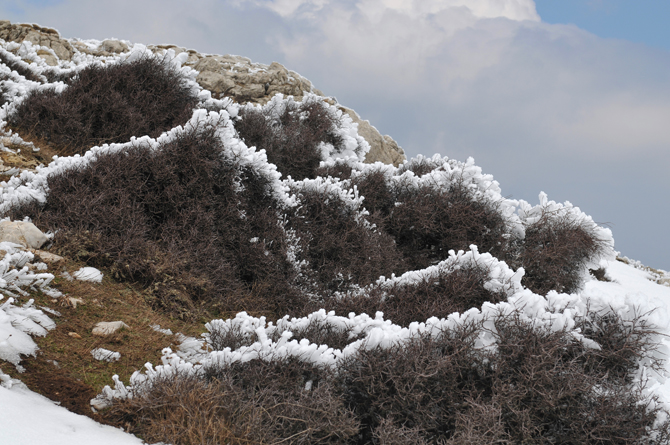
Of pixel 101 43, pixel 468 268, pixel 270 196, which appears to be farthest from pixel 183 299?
pixel 101 43

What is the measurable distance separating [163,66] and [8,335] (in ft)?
29.9

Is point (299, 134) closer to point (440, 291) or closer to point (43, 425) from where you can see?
point (440, 291)

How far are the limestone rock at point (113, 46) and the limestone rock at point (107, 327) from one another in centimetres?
2180

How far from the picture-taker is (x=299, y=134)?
11.9m

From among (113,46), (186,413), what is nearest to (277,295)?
(186,413)

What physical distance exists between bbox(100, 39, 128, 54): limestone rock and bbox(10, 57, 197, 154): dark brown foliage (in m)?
13.3

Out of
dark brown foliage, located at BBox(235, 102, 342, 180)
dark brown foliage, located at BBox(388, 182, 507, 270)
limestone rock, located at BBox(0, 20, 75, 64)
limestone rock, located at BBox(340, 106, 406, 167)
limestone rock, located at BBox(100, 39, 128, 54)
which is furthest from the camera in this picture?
limestone rock, located at BBox(100, 39, 128, 54)

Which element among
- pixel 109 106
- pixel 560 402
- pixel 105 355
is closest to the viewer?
pixel 560 402

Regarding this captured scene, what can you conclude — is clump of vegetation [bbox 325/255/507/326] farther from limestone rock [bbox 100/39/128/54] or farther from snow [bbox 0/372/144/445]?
limestone rock [bbox 100/39/128/54]

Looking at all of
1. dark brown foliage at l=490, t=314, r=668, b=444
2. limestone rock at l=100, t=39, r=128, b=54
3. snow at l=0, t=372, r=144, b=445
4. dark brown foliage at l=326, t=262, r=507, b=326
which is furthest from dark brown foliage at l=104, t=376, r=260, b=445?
limestone rock at l=100, t=39, r=128, b=54

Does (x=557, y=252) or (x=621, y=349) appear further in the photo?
(x=557, y=252)

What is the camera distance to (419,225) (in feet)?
29.3

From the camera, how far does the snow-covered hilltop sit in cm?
344

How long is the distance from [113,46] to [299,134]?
1615 cm
